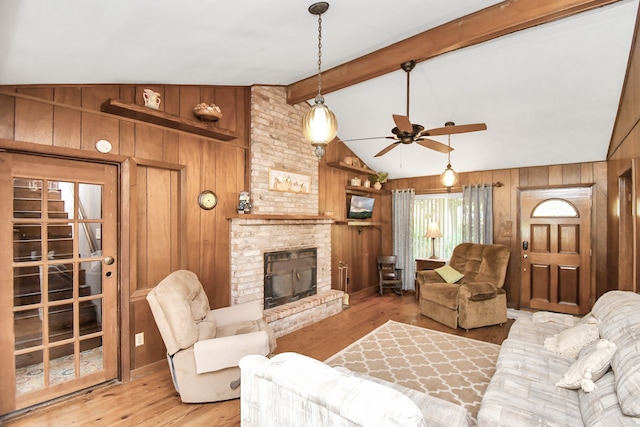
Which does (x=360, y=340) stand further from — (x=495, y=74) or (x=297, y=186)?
(x=495, y=74)

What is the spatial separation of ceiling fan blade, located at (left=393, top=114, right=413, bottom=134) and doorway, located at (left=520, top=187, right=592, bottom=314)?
353cm

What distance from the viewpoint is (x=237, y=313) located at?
320cm

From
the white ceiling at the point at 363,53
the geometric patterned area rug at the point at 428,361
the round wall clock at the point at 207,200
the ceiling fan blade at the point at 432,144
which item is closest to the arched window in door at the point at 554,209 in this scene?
the white ceiling at the point at 363,53

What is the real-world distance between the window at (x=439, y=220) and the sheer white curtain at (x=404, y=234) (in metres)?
0.34

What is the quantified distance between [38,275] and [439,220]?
6.27m

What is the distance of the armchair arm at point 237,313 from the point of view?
10.2 ft

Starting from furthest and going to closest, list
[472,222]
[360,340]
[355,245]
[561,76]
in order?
[355,245]
[472,222]
[360,340]
[561,76]

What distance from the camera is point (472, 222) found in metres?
5.53

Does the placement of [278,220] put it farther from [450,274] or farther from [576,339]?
[576,339]

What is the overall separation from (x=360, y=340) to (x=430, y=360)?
851 mm

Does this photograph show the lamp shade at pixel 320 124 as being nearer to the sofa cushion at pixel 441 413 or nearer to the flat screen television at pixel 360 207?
the sofa cushion at pixel 441 413

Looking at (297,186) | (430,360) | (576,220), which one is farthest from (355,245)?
(576,220)

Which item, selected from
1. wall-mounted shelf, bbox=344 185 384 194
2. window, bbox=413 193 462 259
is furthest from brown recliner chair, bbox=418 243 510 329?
wall-mounted shelf, bbox=344 185 384 194

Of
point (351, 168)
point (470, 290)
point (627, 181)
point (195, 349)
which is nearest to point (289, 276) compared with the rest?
point (195, 349)
